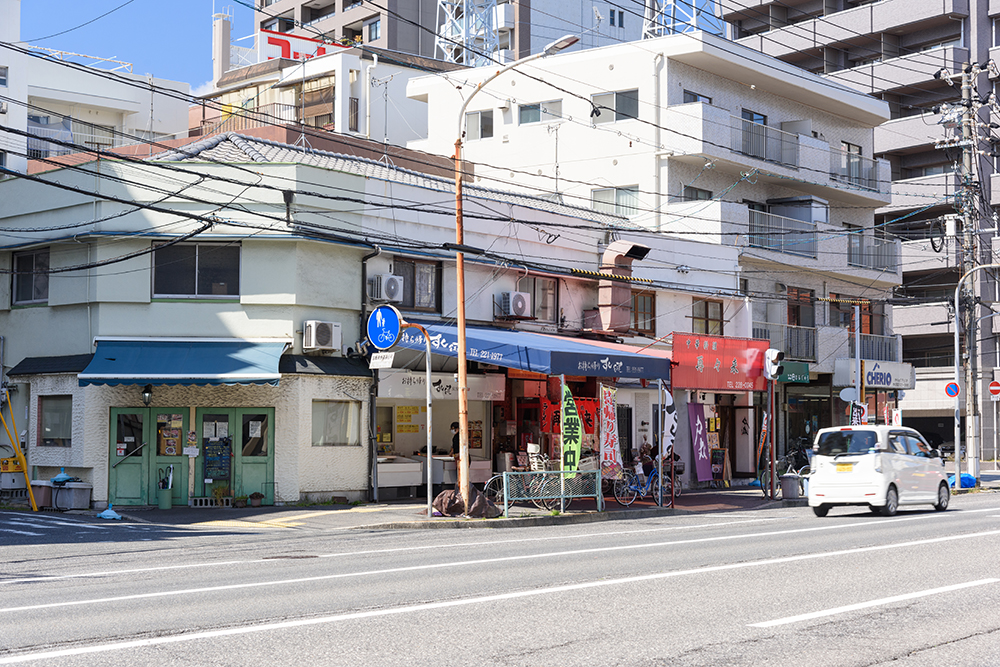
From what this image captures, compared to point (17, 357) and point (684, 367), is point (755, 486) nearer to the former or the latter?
point (684, 367)

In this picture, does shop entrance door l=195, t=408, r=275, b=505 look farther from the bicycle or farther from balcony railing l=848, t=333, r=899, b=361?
balcony railing l=848, t=333, r=899, b=361

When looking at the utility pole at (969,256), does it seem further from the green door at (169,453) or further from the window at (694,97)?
the green door at (169,453)

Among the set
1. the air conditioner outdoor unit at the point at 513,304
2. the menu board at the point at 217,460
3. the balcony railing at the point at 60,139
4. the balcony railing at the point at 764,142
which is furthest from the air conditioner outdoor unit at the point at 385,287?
the balcony railing at the point at 60,139

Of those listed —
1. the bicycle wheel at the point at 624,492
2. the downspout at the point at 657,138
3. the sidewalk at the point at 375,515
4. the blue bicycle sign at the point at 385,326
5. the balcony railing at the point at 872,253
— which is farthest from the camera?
the balcony railing at the point at 872,253

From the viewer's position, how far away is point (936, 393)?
2259 inches

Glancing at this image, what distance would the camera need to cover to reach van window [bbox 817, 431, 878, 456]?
864 inches

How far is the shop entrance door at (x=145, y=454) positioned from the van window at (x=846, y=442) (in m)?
13.6

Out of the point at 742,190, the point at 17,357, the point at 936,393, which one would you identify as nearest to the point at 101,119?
the point at 17,357

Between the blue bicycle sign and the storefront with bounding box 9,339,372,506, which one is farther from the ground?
the blue bicycle sign

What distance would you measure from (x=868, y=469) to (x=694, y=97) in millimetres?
19172

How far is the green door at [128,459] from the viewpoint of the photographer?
2311cm

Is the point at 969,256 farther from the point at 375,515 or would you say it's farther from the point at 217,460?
the point at 217,460

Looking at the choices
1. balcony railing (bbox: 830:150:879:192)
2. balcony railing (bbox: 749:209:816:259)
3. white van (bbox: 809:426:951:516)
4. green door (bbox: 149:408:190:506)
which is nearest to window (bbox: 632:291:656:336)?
balcony railing (bbox: 749:209:816:259)

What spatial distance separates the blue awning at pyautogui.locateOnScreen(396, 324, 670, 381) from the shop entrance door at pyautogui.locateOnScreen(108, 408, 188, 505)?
5.42 metres
